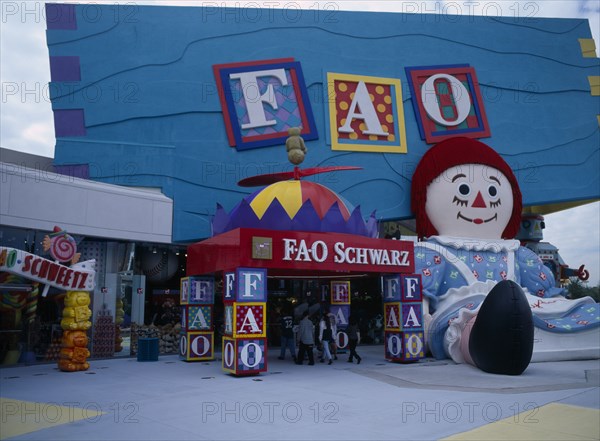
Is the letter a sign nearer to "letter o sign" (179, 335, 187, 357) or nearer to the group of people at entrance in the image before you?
the group of people at entrance

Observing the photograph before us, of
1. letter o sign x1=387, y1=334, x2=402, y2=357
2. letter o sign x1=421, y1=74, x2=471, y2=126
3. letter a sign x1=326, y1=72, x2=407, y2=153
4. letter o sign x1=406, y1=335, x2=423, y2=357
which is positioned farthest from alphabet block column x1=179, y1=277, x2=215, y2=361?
letter o sign x1=421, y1=74, x2=471, y2=126

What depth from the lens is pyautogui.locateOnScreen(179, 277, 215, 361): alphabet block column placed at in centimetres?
1762

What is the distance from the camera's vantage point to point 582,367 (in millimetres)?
14867

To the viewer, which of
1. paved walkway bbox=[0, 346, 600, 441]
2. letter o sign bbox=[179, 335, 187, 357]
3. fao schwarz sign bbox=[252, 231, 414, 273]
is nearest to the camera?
paved walkway bbox=[0, 346, 600, 441]

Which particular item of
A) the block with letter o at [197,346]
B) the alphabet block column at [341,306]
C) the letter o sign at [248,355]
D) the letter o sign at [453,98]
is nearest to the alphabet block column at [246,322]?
the letter o sign at [248,355]

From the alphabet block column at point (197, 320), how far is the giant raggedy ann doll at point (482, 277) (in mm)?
7104

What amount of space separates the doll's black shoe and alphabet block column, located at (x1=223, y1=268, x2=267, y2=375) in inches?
213

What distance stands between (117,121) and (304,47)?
883cm

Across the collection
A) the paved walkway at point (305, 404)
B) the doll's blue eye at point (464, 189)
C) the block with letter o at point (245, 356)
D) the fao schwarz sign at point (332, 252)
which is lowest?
the paved walkway at point (305, 404)

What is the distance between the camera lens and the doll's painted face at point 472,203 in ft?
70.7

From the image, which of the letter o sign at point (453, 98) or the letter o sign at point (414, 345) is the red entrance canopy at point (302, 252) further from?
the letter o sign at point (453, 98)

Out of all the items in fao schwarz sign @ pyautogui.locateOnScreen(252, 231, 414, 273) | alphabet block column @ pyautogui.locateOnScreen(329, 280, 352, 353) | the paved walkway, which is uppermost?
fao schwarz sign @ pyautogui.locateOnScreen(252, 231, 414, 273)

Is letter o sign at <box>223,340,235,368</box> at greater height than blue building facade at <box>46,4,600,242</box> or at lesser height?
lesser

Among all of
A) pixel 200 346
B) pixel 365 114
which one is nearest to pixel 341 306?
pixel 200 346
